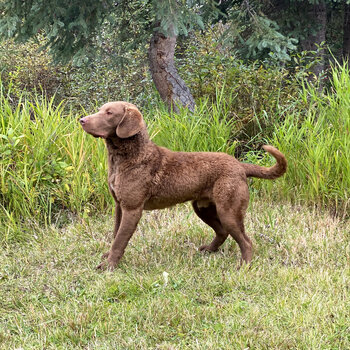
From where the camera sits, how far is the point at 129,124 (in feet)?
12.0

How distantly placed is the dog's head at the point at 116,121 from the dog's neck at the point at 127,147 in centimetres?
11

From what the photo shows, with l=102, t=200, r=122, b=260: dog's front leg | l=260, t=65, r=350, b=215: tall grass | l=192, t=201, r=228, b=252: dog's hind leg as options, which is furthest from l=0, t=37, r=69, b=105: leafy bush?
l=192, t=201, r=228, b=252: dog's hind leg

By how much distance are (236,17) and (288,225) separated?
456cm

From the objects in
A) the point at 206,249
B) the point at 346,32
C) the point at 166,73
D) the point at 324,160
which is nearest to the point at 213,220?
the point at 206,249

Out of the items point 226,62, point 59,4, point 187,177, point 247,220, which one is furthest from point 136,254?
point 226,62

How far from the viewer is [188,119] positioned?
6.50 meters

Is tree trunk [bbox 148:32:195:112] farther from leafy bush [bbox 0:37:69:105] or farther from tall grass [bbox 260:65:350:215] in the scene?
leafy bush [bbox 0:37:69:105]

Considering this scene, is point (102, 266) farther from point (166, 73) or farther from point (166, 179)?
point (166, 73)

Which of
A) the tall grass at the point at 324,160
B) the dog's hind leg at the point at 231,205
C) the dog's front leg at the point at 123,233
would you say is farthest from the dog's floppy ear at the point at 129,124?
the tall grass at the point at 324,160

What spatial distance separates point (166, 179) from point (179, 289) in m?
0.92

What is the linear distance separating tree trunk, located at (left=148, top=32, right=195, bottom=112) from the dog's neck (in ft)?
11.7

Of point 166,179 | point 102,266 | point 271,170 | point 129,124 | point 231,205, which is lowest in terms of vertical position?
point 102,266

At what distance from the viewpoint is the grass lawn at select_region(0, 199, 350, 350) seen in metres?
2.90

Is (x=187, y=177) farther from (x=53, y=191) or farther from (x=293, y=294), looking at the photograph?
(x=53, y=191)
